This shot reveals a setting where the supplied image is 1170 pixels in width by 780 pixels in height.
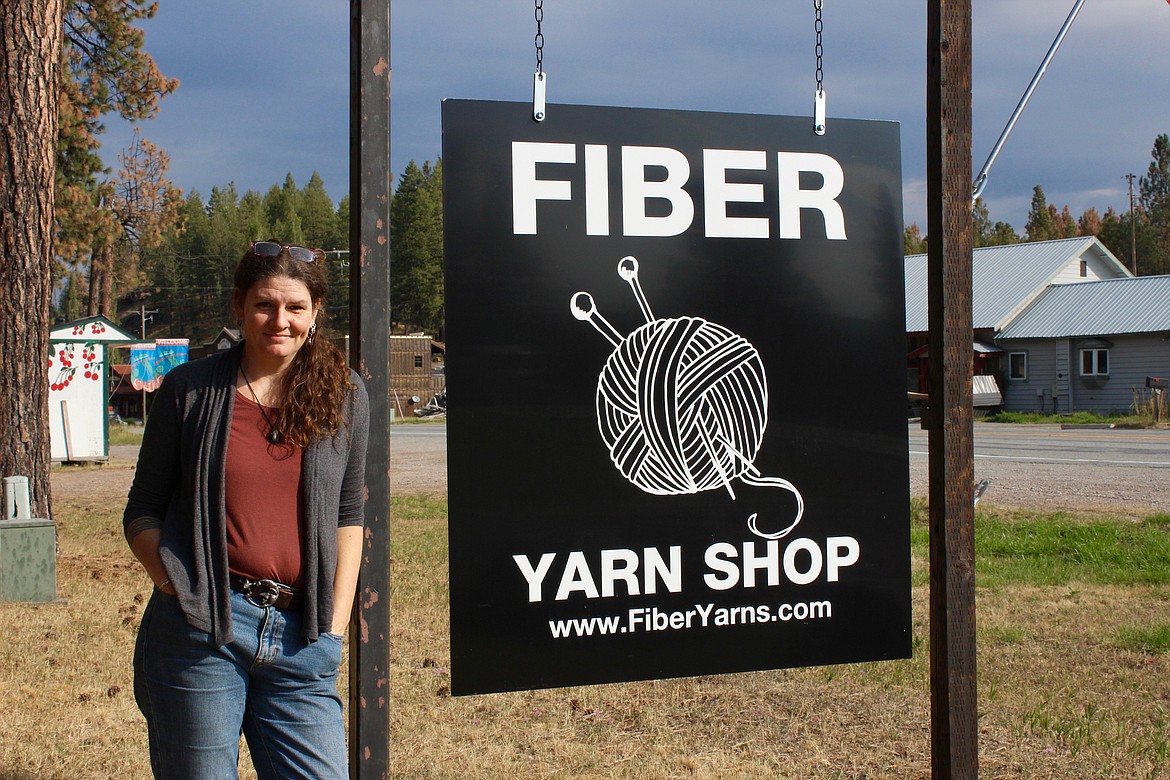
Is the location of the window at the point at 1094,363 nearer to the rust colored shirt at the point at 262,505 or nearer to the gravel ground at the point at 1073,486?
the gravel ground at the point at 1073,486

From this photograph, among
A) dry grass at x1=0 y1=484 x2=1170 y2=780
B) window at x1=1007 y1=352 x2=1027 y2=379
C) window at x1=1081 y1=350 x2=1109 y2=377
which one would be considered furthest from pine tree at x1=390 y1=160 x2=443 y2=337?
dry grass at x1=0 y1=484 x2=1170 y2=780

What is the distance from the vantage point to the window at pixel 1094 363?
36.7 m

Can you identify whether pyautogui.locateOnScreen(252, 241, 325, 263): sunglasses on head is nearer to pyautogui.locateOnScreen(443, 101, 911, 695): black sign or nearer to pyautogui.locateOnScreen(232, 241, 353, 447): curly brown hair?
pyautogui.locateOnScreen(232, 241, 353, 447): curly brown hair

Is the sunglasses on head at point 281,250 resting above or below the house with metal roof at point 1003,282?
below

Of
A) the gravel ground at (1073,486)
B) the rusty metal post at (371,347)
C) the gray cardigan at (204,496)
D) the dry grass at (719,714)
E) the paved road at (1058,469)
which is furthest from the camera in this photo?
the paved road at (1058,469)

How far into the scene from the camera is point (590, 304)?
10.5ft

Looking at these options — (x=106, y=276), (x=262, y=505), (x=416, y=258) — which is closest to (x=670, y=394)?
(x=262, y=505)

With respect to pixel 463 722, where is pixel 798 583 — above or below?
above

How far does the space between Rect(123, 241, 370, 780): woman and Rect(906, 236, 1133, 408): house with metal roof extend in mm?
37867

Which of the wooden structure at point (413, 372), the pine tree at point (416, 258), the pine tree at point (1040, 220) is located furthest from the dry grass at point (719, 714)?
the pine tree at point (1040, 220)

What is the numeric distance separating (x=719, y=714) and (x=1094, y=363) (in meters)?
36.6

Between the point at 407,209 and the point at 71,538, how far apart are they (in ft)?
245

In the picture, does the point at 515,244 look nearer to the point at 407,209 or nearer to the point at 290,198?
the point at 407,209

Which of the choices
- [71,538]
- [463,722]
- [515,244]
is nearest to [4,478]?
[71,538]
